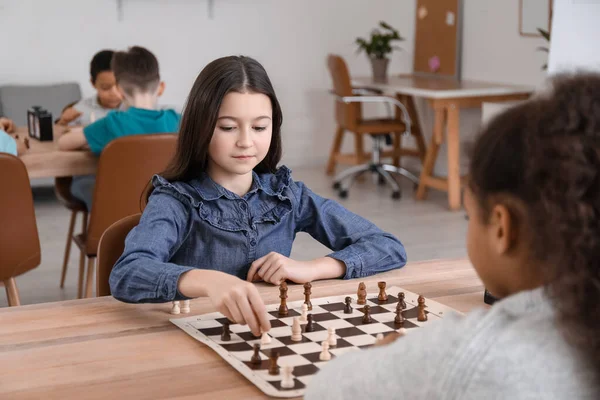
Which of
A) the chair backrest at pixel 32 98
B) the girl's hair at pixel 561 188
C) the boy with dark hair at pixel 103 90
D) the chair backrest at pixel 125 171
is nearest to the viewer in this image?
the girl's hair at pixel 561 188

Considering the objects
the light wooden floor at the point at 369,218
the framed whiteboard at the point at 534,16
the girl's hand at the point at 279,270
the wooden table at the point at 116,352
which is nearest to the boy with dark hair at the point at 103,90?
the light wooden floor at the point at 369,218

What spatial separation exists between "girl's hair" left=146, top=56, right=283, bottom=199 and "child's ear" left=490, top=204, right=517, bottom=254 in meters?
0.95

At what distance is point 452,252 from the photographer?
15.6ft

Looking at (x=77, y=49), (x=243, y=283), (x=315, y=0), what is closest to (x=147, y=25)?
(x=77, y=49)

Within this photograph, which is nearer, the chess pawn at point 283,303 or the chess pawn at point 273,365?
the chess pawn at point 273,365

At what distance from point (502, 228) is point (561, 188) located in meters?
0.09

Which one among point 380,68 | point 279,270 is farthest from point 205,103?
point 380,68

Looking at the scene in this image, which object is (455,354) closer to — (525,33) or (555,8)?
(555,8)

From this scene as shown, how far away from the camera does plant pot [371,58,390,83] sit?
6746 millimetres

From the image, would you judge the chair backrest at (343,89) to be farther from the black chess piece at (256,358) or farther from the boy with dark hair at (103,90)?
the black chess piece at (256,358)

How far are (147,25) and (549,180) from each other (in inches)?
245

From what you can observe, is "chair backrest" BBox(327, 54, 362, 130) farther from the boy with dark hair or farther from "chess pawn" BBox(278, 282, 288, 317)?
"chess pawn" BBox(278, 282, 288, 317)

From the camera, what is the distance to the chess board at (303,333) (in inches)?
46.3

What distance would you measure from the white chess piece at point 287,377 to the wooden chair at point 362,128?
5001 millimetres
